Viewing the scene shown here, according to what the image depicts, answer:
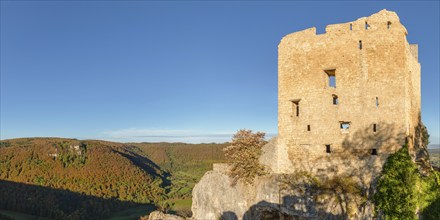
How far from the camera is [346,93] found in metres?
20.4

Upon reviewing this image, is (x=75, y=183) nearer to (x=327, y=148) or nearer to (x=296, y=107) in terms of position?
(x=296, y=107)

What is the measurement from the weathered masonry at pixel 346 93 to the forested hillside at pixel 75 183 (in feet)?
323

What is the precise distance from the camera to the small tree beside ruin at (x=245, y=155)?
2288cm

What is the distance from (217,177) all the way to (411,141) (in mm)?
12424

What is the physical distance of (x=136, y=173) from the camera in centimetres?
15600

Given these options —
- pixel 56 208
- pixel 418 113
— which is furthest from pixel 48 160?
pixel 418 113

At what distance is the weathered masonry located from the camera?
1938cm

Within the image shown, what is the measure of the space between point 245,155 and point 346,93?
7463 millimetres

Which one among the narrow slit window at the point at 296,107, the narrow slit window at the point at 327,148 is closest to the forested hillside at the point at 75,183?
the narrow slit window at the point at 296,107

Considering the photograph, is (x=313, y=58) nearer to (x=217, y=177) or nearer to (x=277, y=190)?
(x=277, y=190)

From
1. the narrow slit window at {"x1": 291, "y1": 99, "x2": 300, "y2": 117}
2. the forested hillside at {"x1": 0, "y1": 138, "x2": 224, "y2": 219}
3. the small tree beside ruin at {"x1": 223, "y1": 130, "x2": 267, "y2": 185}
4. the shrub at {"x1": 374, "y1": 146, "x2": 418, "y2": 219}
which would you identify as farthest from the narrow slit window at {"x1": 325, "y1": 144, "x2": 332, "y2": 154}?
the forested hillside at {"x1": 0, "y1": 138, "x2": 224, "y2": 219}

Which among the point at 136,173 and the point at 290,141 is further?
the point at 136,173

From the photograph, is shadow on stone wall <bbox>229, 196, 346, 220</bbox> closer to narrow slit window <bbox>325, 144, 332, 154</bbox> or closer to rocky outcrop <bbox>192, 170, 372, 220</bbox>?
rocky outcrop <bbox>192, 170, 372, 220</bbox>

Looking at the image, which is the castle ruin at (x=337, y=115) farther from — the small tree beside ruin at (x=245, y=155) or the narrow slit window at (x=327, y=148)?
the small tree beside ruin at (x=245, y=155)
